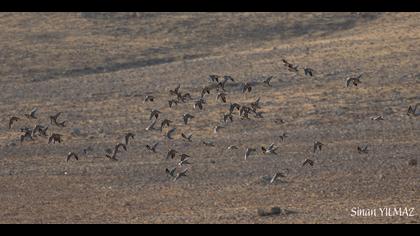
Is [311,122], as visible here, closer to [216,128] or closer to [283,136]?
[283,136]

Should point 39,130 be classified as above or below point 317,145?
above

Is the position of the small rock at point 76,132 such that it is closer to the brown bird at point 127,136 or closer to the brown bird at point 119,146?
the brown bird at point 127,136

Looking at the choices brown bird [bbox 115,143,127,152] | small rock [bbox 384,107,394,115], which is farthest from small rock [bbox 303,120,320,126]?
brown bird [bbox 115,143,127,152]

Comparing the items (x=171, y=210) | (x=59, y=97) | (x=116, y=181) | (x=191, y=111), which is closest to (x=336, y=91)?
(x=191, y=111)

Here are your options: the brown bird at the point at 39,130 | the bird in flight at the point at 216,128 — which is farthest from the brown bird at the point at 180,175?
the bird in flight at the point at 216,128

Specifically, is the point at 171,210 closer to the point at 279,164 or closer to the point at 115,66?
the point at 279,164

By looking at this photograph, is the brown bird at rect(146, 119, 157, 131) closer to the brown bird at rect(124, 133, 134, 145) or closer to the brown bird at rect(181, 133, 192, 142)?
the brown bird at rect(181, 133, 192, 142)

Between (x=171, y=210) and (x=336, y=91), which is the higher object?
(x=336, y=91)

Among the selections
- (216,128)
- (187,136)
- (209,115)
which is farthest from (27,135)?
(209,115)
